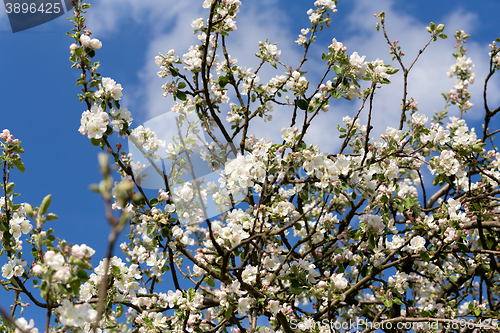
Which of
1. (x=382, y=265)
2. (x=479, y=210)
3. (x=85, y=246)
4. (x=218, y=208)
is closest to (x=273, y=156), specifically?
(x=218, y=208)

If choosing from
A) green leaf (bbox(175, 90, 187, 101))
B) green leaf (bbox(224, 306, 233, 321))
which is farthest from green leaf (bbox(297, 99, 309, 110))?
A: green leaf (bbox(224, 306, 233, 321))

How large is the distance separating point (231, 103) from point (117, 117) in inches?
70.2

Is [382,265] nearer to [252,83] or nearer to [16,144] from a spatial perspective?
[252,83]

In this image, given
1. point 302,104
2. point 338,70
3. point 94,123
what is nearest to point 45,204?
point 94,123

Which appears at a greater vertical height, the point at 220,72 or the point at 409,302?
the point at 220,72

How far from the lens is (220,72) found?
4074 mm

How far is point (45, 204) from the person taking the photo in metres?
1.56

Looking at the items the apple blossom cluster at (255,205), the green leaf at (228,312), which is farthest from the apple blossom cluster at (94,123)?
the green leaf at (228,312)

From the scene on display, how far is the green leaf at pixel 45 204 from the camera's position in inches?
61.4

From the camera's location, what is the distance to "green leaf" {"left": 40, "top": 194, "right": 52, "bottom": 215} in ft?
5.11

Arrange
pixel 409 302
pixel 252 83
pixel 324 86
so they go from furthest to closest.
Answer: pixel 252 83 → pixel 409 302 → pixel 324 86
